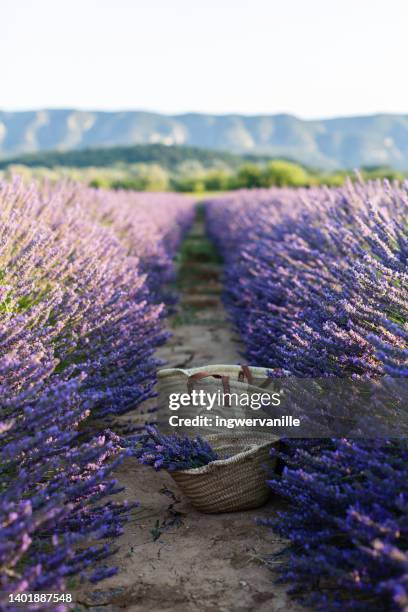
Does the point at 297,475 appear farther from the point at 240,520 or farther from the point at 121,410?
the point at 121,410

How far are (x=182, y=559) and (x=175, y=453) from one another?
423 millimetres

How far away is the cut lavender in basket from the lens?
2555 millimetres

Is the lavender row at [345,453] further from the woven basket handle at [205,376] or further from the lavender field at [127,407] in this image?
the woven basket handle at [205,376]

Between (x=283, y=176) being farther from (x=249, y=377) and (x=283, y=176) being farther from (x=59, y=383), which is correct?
(x=59, y=383)

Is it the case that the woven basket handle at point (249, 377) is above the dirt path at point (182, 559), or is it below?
above

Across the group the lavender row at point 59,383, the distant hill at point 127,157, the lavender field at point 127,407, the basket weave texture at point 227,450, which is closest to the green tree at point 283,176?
the lavender row at point 59,383

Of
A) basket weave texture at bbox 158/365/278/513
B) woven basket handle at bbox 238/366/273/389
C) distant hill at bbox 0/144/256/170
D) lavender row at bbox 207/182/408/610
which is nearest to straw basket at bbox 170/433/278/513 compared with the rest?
basket weave texture at bbox 158/365/278/513

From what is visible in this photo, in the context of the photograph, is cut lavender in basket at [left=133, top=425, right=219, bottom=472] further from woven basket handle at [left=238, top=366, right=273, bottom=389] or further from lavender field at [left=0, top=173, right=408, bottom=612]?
woven basket handle at [left=238, top=366, right=273, bottom=389]

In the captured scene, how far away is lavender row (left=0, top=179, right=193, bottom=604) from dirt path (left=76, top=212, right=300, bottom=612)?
4.8 inches

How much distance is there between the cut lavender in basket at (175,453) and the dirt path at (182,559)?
241 millimetres

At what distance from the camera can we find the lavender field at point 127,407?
5.66 feet

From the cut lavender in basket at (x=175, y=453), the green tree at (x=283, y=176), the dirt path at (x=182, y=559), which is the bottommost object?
the dirt path at (x=182, y=559)

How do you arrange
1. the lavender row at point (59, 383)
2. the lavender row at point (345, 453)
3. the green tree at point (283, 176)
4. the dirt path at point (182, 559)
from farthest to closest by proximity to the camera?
the green tree at point (283, 176) < the dirt path at point (182, 559) < the lavender row at point (59, 383) < the lavender row at point (345, 453)

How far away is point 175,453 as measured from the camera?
258cm
